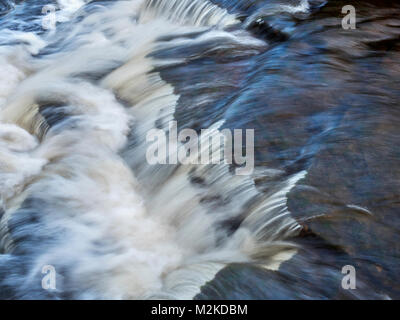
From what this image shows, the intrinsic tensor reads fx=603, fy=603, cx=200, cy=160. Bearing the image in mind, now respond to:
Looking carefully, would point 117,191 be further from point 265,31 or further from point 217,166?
point 265,31

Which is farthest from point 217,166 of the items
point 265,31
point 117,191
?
point 265,31

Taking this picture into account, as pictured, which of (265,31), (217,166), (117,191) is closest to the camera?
(217,166)

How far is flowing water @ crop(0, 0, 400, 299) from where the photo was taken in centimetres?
321

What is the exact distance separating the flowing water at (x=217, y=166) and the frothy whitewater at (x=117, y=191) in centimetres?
1

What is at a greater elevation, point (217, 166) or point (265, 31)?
point (265, 31)

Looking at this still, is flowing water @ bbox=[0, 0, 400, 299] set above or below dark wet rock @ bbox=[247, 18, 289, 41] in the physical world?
below

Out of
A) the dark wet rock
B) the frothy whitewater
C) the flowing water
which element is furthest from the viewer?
the dark wet rock

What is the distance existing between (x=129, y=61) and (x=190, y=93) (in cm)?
144

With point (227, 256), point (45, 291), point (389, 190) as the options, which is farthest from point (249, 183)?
point (45, 291)

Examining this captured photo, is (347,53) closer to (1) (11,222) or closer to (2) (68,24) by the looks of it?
(1) (11,222)

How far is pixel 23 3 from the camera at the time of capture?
9406 millimetres

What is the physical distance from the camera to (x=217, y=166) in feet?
13.1

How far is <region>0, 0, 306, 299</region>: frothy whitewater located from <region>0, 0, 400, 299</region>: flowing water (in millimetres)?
12

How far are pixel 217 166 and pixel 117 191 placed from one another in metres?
0.79
